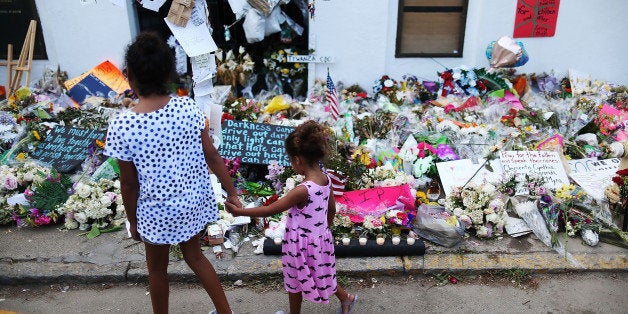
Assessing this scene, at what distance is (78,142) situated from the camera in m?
4.64

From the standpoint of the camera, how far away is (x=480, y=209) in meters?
3.69

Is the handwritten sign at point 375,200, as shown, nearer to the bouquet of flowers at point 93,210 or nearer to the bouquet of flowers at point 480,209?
the bouquet of flowers at point 480,209

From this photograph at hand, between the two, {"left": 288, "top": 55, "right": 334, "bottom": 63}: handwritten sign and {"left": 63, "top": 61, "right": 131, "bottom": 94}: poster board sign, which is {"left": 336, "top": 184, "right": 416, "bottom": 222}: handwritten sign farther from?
{"left": 63, "top": 61, "right": 131, "bottom": 94}: poster board sign

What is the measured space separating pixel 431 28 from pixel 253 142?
119 inches

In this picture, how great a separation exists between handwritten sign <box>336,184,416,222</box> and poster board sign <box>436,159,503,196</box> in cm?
52

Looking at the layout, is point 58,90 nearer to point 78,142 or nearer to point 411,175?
point 78,142

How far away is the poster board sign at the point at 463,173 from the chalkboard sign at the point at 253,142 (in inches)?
54.3

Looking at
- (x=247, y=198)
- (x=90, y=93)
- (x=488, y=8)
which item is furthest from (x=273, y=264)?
(x=488, y=8)

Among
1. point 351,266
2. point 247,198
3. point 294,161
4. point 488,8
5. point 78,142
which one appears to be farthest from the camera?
point 488,8

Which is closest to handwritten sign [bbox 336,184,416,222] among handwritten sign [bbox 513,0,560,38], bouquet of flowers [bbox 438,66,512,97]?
bouquet of flowers [bbox 438,66,512,97]

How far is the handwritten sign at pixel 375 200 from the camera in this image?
12.1ft

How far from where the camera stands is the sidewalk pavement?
10.7 ft

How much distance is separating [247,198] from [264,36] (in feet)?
8.86

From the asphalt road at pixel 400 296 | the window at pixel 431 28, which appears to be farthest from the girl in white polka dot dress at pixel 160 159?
the window at pixel 431 28
